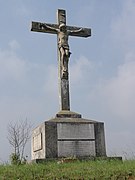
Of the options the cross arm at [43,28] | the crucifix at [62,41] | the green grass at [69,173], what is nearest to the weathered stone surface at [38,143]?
the crucifix at [62,41]

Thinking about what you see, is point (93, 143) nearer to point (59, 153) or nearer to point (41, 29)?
point (59, 153)

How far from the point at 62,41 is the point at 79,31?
1027 millimetres

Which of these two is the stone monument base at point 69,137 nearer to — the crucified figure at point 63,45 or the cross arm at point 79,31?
the crucified figure at point 63,45

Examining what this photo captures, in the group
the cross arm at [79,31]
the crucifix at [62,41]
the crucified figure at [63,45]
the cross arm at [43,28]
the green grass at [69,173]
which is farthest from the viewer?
the cross arm at [79,31]

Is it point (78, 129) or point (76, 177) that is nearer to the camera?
point (76, 177)

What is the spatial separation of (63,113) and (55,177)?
3976mm

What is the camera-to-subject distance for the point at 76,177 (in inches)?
219

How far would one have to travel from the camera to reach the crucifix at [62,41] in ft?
32.8

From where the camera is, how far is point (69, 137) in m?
8.85

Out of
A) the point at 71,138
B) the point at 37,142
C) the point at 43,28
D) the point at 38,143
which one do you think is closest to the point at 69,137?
the point at 71,138

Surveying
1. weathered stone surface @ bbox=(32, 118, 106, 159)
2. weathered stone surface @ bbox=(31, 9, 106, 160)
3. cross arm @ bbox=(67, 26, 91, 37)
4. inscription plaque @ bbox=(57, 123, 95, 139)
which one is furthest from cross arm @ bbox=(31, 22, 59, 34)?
inscription plaque @ bbox=(57, 123, 95, 139)

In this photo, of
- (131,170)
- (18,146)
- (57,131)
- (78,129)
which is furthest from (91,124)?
(18,146)

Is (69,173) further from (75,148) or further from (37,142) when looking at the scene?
(37,142)

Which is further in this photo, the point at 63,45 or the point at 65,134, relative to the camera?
the point at 63,45
